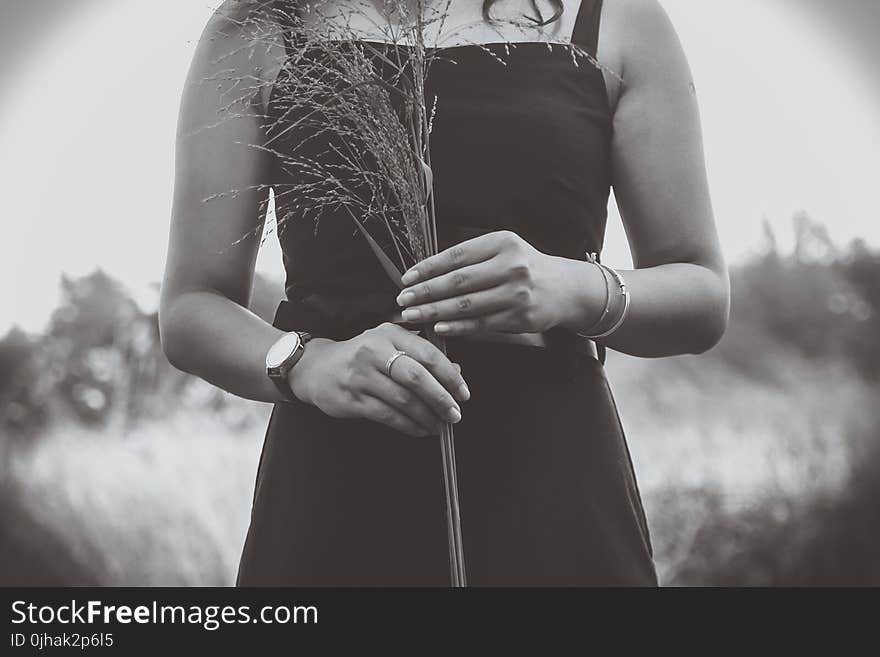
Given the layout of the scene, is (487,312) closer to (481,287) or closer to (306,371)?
(481,287)

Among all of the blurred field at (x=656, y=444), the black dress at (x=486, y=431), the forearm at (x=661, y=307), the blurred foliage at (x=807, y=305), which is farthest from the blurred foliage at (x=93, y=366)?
the forearm at (x=661, y=307)

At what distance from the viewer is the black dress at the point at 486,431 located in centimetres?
89

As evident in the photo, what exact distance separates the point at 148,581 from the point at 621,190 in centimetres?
172

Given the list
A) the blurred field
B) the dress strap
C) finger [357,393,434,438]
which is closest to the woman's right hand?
finger [357,393,434,438]

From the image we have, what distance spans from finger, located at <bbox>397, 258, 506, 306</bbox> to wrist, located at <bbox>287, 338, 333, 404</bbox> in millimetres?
128

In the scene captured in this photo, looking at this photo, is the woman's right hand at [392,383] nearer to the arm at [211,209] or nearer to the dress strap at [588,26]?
the arm at [211,209]

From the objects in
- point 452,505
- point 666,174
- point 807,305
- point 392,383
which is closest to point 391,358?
point 392,383

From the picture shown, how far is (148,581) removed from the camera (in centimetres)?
221

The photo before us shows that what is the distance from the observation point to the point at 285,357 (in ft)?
2.85

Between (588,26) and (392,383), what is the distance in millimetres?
493

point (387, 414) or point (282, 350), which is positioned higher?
point (282, 350)

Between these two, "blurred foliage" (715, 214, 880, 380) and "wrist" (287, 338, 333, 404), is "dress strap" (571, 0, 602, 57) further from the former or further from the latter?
"blurred foliage" (715, 214, 880, 380)

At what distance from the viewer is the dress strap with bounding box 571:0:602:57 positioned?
3.22 ft
